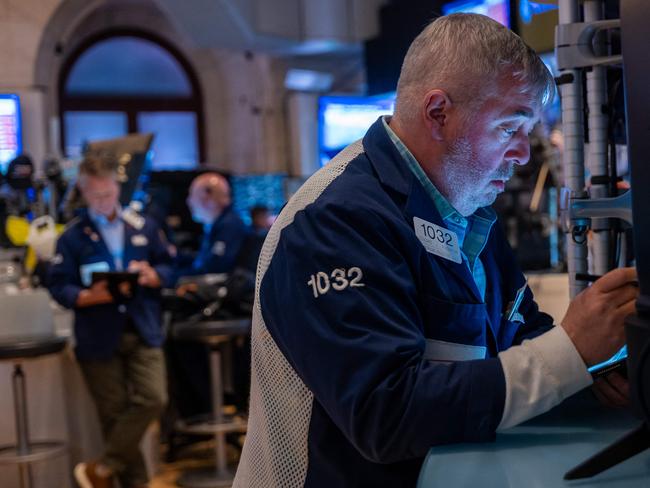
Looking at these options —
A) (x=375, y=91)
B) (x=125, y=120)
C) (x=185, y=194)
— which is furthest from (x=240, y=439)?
(x=125, y=120)

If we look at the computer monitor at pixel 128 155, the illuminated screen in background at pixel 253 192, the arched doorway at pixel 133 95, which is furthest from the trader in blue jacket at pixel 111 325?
the arched doorway at pixel 133 95

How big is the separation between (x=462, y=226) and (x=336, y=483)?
1.44 feet

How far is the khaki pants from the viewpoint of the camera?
420 cm

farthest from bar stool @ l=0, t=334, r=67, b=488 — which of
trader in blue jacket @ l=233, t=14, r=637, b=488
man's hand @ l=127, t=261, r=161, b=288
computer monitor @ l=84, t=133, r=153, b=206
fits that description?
trader in blue jacket @ l=233, t=14, r=637, b=488

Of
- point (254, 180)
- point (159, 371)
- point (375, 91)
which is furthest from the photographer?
point (254, 180)

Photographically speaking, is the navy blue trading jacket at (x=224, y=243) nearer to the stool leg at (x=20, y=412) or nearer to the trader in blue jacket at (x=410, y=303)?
the stool leg at (x=20, y=412)

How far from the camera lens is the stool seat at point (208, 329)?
4.55 m

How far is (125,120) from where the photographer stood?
11.4 meters

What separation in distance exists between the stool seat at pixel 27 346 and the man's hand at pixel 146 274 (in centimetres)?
47

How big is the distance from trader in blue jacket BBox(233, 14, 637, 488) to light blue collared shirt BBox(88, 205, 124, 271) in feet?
10.3

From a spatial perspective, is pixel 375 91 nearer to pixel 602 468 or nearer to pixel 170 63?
pixel 170 63

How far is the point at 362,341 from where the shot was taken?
3.29ft

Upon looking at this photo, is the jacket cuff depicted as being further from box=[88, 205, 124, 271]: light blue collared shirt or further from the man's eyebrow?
box=[88, 205, 124, 271]: light blue collared shirt

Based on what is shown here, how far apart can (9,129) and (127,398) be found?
461cm
